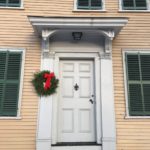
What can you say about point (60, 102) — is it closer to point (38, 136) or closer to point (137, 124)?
point (38, 136)

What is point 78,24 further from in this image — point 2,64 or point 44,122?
point 44,122

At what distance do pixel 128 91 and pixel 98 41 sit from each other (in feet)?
4.64

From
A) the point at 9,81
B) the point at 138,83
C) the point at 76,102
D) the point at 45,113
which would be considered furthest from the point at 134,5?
the point at 9,81

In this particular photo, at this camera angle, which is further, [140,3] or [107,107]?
[140,3]

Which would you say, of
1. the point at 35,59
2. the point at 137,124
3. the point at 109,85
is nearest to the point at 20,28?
the point at 35,59

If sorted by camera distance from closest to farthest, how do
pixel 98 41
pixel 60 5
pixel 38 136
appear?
1. pixel 38 136
2. pixel 98 41
3. pixel 60 5

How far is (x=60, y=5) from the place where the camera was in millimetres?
5977

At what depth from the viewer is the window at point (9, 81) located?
5.11m

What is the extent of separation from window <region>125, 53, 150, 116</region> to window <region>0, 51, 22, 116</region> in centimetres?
262

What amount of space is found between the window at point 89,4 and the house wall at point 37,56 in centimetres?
15

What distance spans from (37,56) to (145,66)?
2.64m

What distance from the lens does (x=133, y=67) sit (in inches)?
216

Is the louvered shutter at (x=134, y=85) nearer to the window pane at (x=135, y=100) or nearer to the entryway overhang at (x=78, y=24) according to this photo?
the window pane at (x=135, y=100)

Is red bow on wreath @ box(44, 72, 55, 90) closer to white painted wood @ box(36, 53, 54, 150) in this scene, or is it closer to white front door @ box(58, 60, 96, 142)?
white painted wood @ box(36, 53, 54, 150)
